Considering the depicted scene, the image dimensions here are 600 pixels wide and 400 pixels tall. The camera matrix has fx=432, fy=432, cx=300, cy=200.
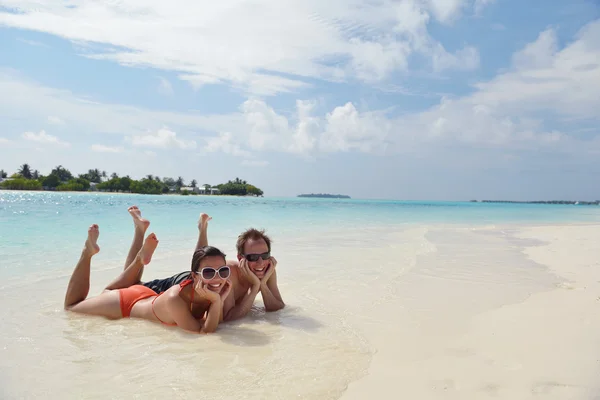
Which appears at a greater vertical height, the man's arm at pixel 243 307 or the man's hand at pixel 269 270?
the man's hand at pixel 269 270

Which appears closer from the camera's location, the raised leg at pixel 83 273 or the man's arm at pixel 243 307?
the man's arm at pixel 243 307

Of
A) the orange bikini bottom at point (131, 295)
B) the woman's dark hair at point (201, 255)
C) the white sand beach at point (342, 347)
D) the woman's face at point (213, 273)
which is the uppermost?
the woman's dark hair at point (201, 255)

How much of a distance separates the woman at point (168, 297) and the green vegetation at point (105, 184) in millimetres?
121187

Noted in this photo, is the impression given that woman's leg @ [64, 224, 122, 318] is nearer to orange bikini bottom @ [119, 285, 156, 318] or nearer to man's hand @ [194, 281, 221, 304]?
orange bikini bottom @ [119, 285, 156, 318]

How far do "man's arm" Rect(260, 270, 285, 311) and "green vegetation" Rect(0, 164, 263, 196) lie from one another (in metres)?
122

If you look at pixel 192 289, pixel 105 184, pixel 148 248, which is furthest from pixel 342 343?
pixel 105 184

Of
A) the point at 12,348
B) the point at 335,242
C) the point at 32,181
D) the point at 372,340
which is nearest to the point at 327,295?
the point at 372,340

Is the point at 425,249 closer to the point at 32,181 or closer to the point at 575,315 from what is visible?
the point at 575,315

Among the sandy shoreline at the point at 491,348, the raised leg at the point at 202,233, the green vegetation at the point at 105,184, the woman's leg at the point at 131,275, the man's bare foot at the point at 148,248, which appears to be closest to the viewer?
the sandy shoreline at the point at 491,348

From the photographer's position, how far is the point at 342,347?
149 inches

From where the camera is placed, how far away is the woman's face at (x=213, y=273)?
387cm

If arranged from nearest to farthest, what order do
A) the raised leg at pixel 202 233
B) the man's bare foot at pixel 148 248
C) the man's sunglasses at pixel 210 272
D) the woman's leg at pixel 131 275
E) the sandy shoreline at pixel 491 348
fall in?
the sandy shoreline at pixel 491 348 < the man's sunglasses at pixel 210 272 < the man's bare foot at pixel 148 248 < the woman's leg at pixel 131 275 < the raised leg at pixel 202 233

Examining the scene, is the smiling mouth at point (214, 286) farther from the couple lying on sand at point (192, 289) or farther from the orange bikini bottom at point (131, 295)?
the orange bikini bottom at point (131, 295)

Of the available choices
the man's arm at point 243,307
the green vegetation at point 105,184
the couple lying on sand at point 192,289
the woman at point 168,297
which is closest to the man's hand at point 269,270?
the couple lying on sand at point 192,289
